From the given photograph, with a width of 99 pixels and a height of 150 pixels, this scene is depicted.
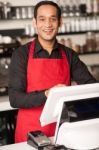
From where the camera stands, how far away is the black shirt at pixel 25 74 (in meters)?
1.95

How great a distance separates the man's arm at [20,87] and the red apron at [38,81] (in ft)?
0.16

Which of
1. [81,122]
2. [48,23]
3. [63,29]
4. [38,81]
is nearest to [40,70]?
[38,81]

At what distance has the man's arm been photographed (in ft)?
6.33

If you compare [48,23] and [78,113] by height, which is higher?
[48,23]

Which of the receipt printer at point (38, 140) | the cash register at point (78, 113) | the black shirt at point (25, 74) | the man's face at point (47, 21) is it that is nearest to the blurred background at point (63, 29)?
the black shirt at point (25, 74)

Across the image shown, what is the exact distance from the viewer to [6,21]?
4164 mm

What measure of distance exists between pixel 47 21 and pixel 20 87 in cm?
45

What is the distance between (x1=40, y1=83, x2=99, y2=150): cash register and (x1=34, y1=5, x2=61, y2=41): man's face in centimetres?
59

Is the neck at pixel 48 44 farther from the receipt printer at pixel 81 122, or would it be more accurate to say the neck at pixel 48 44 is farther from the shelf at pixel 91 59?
the shelf at pixel 91 59

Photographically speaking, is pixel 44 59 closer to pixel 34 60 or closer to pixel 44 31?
pixel 34 60

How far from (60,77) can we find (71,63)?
5.8 inches

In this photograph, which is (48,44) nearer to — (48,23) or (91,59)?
(48,23)

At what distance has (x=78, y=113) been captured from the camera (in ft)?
5.18

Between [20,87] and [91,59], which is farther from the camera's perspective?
[91,59]
